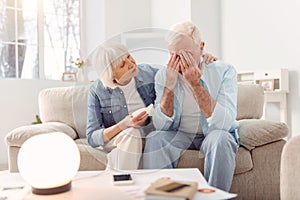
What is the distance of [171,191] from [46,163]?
37 centimetres

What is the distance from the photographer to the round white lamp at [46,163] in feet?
3.10

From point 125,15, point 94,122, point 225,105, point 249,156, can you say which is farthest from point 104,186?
point 125,15

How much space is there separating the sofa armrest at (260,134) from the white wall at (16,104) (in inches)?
95.4

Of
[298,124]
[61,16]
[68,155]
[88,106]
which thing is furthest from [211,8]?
[68,155]

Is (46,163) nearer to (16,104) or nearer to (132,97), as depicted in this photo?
(132,97)

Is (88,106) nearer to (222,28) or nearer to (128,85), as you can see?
(128,85)

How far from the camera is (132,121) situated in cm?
133

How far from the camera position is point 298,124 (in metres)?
2.75

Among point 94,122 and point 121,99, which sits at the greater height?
point 121,99

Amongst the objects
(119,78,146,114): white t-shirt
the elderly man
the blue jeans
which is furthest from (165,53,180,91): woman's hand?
the blue jeans

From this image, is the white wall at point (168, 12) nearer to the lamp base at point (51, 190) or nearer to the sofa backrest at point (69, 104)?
the sofa backrest at point (69, 104)

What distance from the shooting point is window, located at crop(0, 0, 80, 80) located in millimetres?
3580

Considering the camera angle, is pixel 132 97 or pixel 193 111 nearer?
pixel 132 97

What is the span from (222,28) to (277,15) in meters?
0.69
